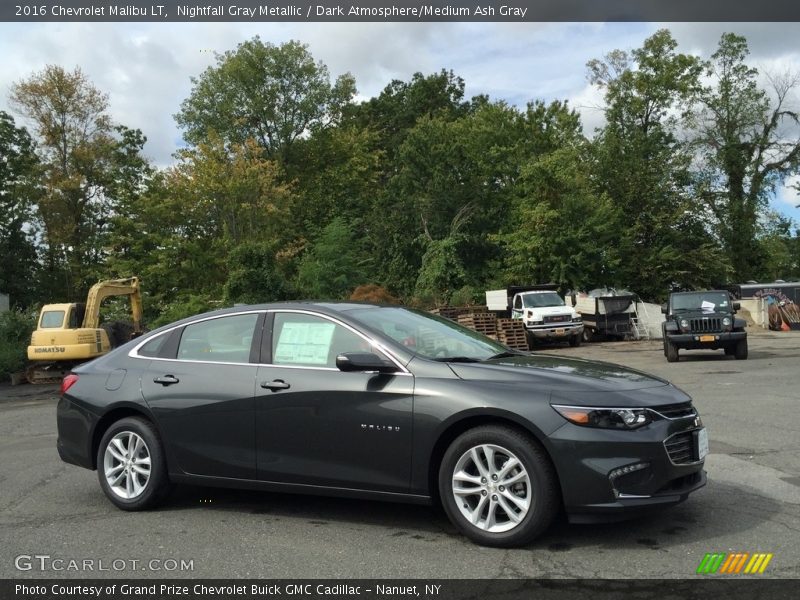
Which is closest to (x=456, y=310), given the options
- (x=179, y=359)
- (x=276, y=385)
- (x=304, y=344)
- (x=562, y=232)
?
(x=562, y=232)

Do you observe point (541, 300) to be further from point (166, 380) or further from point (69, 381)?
point (166, 380)

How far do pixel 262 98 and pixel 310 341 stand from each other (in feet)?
160

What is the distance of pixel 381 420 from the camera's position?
5031 mm

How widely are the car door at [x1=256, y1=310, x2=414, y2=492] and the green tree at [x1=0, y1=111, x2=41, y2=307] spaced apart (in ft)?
147

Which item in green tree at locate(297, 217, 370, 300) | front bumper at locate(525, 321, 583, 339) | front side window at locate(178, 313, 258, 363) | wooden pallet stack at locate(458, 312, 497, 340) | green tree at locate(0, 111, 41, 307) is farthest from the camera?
green tree at locate(0, 111, 41, 307)

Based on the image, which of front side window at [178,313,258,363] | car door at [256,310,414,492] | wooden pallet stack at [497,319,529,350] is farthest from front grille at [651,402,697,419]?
wooden pallet stack at [497,319,529,350]

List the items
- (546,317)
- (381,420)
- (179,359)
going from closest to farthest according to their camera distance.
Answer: (381,420)
(179,359)
(546,317)

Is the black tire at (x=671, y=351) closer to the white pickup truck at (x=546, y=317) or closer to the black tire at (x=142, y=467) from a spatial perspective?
the white pickup truck at (x=546, y=317)

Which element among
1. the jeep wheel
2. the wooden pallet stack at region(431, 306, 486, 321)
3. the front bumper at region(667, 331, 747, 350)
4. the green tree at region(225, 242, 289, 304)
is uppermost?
the green tree at region(225, 242, 289, 304)

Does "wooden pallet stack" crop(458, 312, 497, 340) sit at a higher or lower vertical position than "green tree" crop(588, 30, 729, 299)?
lower

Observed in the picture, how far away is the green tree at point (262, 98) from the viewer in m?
51.7

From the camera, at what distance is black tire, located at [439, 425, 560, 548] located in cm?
458

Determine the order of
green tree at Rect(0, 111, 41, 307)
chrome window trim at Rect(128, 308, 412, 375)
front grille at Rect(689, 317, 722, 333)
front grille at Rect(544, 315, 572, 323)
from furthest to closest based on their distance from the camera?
green tree at Rect(0, 111, 41, 307)
front grille at Rect(544, 315, 572, 323)
front grille at Rect(689, 317, 722, 333)
chrome window trim at Rect(128, 308, 412, 375)

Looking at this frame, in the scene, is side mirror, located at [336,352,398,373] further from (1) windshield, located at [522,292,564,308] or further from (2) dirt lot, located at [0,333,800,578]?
(1) windshield, located at [522,292,564,308]
